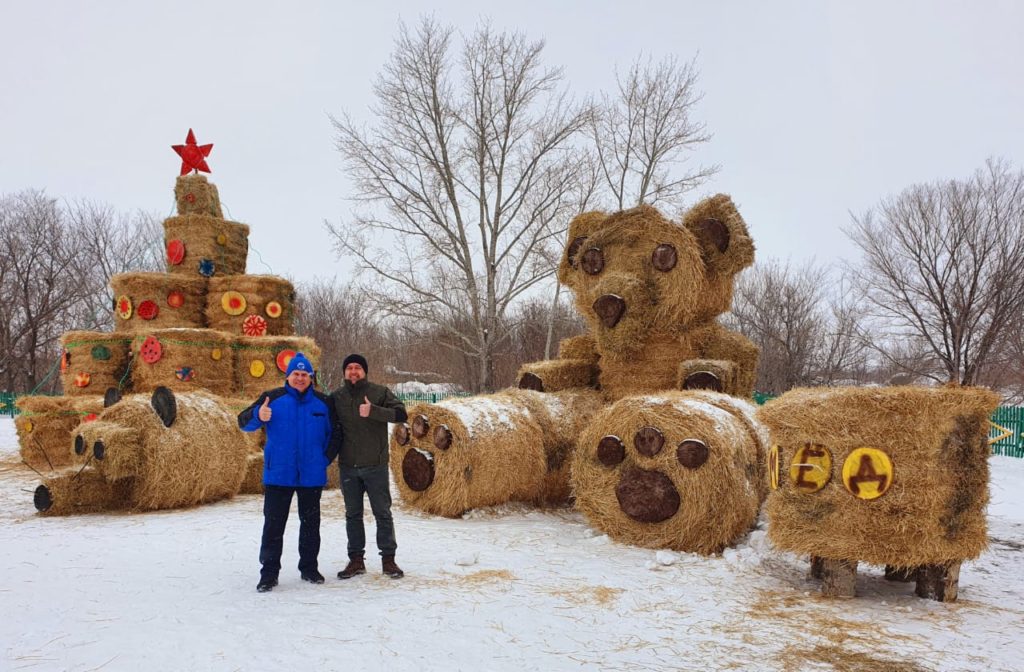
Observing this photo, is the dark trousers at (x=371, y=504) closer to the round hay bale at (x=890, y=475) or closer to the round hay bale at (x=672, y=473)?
the round hay bale at (x=672, y=473)

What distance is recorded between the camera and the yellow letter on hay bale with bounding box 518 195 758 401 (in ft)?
23.8

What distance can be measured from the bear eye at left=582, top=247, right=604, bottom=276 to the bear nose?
0.54m

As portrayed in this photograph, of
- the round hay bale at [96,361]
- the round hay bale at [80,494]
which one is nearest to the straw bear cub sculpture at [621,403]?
the round hay bale at [80,494]

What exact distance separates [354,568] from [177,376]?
677cm

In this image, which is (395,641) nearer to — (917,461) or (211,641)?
(211,641)

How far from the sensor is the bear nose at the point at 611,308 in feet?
23.6

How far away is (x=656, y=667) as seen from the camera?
3318mm

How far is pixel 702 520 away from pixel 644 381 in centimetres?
238

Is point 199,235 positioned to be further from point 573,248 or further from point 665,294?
point 665,294

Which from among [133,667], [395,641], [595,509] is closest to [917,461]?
[595,509]

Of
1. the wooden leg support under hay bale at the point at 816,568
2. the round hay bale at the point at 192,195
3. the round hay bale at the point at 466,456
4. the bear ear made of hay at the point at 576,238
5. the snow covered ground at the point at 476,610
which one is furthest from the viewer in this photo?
the round hay bale at the point at 192,195

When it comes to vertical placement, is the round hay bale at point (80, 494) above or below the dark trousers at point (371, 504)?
below

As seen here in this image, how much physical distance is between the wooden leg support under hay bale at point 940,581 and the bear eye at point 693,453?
1.65m

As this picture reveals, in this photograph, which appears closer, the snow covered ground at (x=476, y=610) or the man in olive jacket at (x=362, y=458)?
the snow covered ground at (x=476, y=610)
